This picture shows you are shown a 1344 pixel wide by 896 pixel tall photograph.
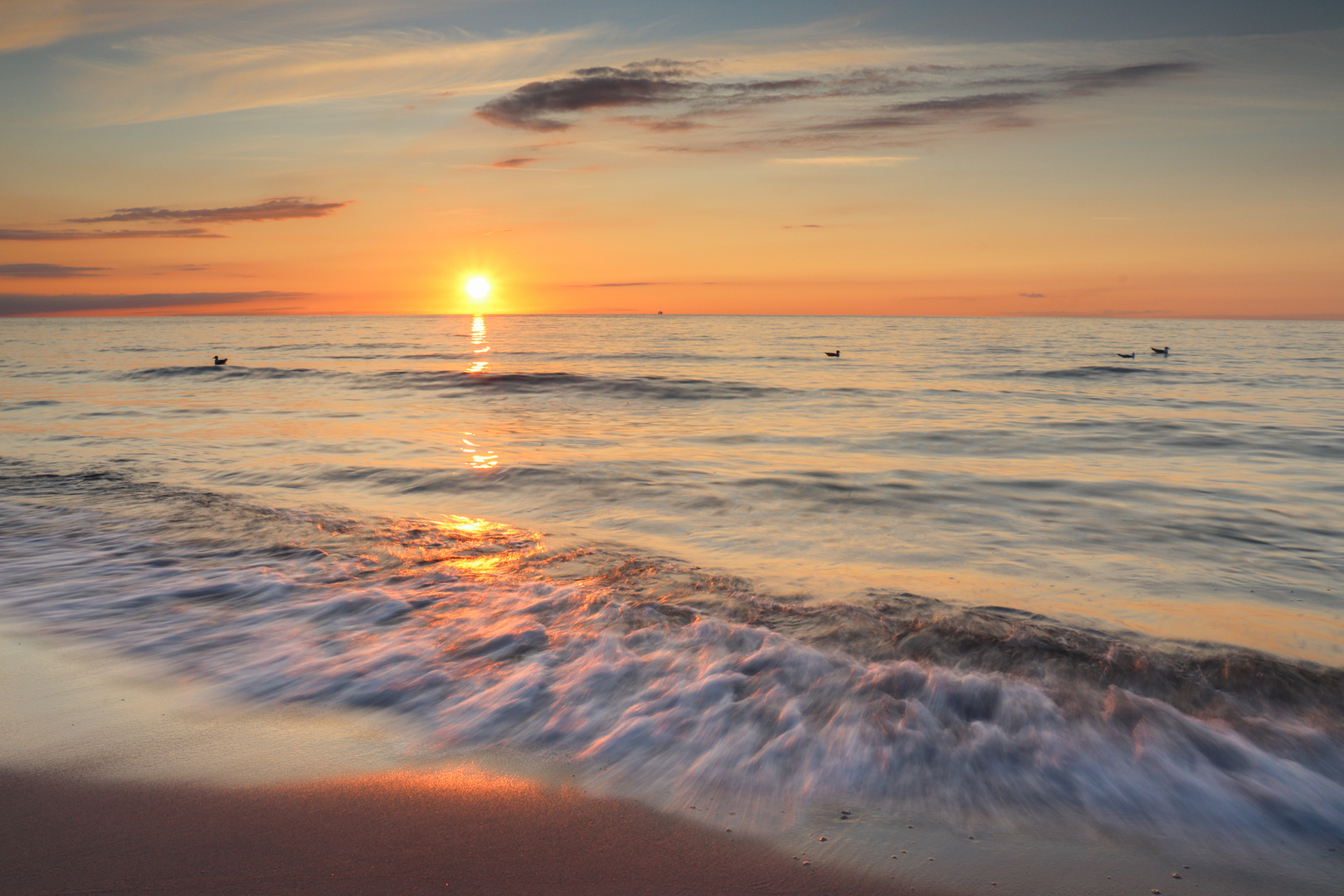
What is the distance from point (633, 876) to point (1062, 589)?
14.7ft

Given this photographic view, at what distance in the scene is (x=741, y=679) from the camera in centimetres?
405

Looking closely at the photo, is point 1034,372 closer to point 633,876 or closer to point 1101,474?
point 1101,474

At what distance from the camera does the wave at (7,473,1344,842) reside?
3189mm

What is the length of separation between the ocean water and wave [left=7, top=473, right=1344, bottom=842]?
2cm

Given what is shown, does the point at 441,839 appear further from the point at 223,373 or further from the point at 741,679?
the point at 223,373

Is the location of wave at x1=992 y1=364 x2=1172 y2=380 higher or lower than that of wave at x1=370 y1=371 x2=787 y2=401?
higher

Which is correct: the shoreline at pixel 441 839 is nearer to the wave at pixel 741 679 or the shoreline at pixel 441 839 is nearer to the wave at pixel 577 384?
the wave at pixel 741 679

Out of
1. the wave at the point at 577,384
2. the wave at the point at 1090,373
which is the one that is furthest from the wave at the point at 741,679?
the wave at the point at 1090,373

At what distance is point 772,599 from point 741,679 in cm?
136

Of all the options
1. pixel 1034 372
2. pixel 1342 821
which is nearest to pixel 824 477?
pixel 1342 821

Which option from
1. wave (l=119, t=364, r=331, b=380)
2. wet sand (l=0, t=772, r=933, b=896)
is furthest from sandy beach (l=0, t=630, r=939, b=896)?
wave (l=119, t=364, r=331, b=380)

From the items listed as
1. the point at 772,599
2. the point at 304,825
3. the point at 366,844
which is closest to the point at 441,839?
the point at 366,844

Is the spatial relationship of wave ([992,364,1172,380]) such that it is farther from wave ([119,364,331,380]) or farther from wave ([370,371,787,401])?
wave ([119,364,331,380])

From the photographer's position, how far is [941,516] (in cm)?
809
